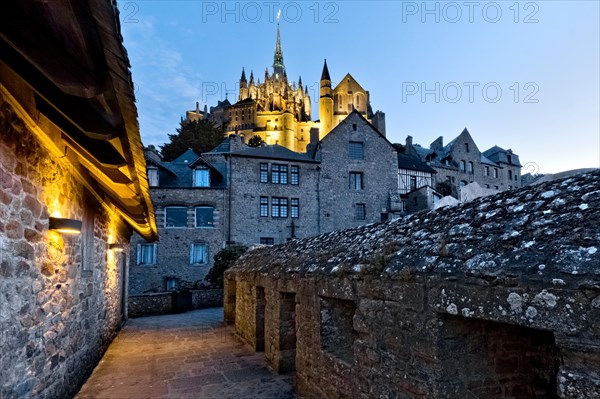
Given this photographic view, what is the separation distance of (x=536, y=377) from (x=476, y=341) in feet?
2.10

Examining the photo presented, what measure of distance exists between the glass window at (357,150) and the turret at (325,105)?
900 inches

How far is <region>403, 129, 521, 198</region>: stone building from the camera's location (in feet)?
118

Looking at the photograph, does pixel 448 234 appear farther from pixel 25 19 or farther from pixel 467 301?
pixel 25 19

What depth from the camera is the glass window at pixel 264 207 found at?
78.7 ft

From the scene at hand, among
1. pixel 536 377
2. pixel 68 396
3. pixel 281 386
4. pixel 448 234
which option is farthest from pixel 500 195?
pixel 68 396

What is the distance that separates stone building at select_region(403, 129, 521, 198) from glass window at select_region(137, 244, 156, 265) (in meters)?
25.0

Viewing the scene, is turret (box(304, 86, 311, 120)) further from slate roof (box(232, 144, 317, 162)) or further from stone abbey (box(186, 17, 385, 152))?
slate roof (box(232, 144, 317, 162))

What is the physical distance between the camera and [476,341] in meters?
2.54

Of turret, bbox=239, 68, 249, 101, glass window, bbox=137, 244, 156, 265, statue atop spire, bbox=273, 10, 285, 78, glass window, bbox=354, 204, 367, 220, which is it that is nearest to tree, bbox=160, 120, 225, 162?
glass window, bbox=137, 244, 156, 265

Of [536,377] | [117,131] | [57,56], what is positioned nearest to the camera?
[57,56]

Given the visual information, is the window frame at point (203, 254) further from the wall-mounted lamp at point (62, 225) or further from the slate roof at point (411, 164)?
the wall-mounted lamp at point (62, 225)

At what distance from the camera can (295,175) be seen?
25.1 m

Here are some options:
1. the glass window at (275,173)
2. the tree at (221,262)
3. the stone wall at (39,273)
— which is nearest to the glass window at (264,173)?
the glass window at (275,173)

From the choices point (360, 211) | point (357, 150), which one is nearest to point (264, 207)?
point (360, 211)
